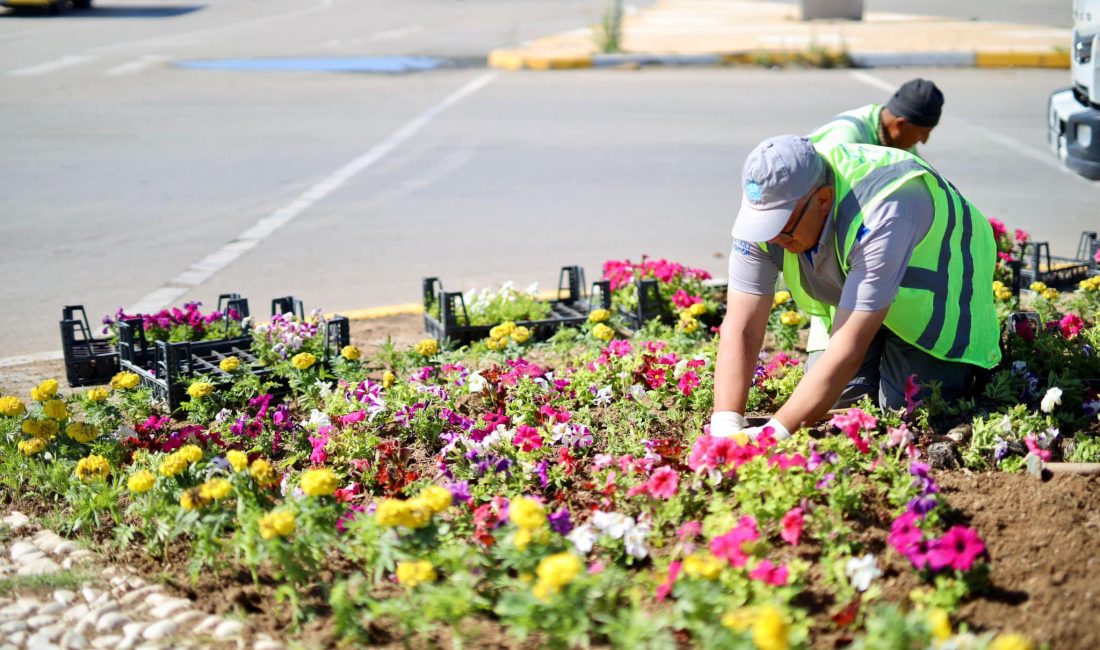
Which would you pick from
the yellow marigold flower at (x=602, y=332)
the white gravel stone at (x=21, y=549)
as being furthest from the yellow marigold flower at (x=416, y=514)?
the yellow marigold flower at (x=602, y=332)

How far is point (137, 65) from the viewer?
57.8 ft

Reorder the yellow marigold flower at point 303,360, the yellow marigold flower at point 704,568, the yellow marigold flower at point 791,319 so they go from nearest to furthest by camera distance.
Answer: the yellow marigold flower at point 704,568 < the yellow marigold flower at point 303,360 < the yellow marigold flower at point 791,319

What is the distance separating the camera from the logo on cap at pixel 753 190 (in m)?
3.37

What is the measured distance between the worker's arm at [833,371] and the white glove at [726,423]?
21cm

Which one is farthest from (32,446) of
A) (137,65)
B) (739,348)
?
(137,65)

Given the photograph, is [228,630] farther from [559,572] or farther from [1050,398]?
[1050,398]

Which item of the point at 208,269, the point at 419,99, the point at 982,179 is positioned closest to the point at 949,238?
the point at 208,269

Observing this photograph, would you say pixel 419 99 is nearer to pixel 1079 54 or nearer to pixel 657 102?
pixel 657 102

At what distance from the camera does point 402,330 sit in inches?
239

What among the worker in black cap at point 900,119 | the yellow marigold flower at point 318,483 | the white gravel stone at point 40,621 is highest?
the worker in black cap at point 900,119

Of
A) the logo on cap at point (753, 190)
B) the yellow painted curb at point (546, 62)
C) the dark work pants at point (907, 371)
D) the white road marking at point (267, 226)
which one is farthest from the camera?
the yellow painted curb at point (546, 62)

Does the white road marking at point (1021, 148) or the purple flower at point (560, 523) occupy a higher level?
the white road marking at point (1021, 148)

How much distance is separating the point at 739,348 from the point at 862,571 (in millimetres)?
1169

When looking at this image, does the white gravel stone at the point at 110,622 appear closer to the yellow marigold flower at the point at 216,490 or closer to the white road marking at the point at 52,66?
the yellow marigold flower at the point at 216,490
